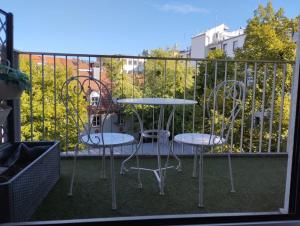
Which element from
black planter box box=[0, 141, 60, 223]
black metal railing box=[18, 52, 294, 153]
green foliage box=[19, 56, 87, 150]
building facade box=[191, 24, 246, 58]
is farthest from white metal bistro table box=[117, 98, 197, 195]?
building facade box=[191, 24, 246, 58]

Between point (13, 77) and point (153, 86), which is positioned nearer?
point (13, 77)

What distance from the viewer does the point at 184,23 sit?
2423 cm

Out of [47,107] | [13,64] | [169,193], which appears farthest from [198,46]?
[169,193]

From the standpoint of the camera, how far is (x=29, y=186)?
5.73 feet

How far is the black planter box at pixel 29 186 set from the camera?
1.49 metres

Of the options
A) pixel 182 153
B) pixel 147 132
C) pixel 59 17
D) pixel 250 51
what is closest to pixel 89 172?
pixel 147 132

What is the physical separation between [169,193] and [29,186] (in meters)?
1.04

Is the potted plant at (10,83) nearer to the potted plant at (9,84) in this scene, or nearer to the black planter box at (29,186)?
the potted plant at (9,84)

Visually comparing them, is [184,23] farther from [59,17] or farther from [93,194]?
[93,194]

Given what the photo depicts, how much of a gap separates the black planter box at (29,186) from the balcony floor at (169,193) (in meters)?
0.09

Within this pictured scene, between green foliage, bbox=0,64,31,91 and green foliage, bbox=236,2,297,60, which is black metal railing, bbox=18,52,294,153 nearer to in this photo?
green foliage, bbox=0,64,31,91

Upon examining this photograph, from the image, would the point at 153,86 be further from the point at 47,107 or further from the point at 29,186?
the point at 47,107

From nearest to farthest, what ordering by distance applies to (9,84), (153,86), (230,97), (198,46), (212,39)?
(9,84) → (230,97) → (153,86) → (212,39) → (198,46)

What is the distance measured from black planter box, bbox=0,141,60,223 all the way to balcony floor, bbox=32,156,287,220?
0.09 metres
